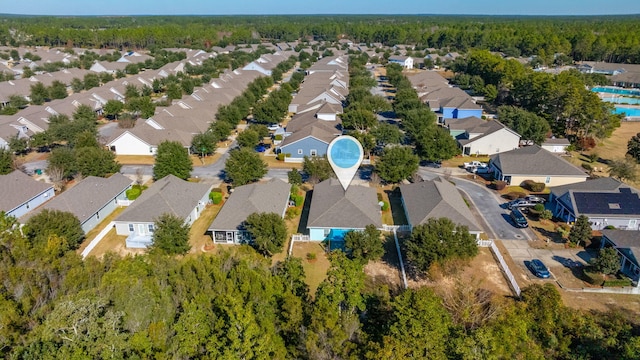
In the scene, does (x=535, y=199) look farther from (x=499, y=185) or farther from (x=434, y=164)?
(x=434, y=164)

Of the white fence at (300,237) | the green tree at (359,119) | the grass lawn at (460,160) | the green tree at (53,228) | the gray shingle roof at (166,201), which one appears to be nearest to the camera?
the green tree at (53,228)

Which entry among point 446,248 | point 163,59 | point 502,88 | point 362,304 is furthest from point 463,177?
point 163,59

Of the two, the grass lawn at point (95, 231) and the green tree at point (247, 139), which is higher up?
the green tree at point (247, 139)

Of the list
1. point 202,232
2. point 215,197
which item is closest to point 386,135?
point 215,197

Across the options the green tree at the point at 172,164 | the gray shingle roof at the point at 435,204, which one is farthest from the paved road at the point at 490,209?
the green tree at the point at 172,164

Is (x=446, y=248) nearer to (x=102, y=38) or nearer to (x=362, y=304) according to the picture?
(x=362, y=304)

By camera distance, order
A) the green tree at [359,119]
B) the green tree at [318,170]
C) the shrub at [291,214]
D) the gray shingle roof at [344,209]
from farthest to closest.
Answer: the green tree at [359,119]
the green tree at [318,170]
the shrub at [291,214]
the gray shingle roof at [344,209]

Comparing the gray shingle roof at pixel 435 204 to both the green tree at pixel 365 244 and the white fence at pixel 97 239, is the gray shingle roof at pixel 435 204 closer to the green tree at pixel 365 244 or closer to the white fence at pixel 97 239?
the green tree at pixel 365 244
